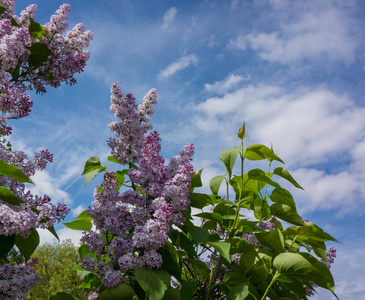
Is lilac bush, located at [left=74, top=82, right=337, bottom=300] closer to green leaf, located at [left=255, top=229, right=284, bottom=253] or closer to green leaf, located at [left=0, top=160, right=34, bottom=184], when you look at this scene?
green leaf, located at [left=255, top=229, right=284, bottom=253]

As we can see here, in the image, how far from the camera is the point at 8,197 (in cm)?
200

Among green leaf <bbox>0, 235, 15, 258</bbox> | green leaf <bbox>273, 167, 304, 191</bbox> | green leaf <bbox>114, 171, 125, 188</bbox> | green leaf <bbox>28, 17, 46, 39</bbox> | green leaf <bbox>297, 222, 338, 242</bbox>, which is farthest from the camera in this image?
green leaf <bbox>28, 17, 46, 39</bbox>

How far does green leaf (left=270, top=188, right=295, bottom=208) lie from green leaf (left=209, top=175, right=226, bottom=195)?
0.36 meters

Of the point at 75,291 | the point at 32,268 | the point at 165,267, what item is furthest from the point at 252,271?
the point at 75,291

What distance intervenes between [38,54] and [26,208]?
50.3 inches

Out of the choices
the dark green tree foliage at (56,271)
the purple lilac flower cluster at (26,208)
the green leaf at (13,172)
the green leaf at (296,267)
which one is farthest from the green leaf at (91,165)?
the dark green tree foliage at (56,271)

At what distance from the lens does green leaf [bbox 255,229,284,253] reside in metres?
2.17

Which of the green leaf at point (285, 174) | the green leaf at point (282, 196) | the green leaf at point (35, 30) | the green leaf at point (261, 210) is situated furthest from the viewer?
the green leaf at point (35, 30)

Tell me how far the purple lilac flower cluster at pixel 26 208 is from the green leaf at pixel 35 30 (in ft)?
2.94

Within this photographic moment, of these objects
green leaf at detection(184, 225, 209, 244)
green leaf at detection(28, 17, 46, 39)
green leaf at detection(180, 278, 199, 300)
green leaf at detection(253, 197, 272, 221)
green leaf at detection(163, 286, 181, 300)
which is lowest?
green leaf at detection(163, 286, 181, 300)

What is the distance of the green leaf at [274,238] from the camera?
2.17 metres

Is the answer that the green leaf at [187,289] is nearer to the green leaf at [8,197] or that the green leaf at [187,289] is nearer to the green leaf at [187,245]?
the green leaf at [187,245]

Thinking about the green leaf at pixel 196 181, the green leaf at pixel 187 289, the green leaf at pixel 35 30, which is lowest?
the green leaf at pixel 187 289

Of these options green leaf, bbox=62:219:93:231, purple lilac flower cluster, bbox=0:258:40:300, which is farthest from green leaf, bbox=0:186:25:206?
green leaf, bbox=62:219:93:231
